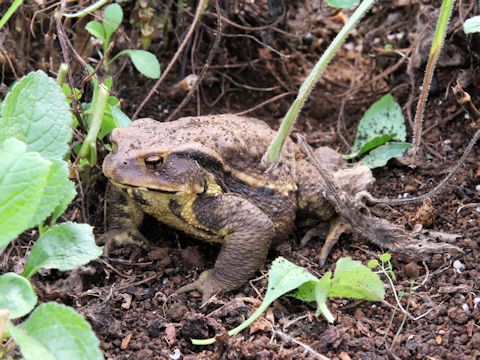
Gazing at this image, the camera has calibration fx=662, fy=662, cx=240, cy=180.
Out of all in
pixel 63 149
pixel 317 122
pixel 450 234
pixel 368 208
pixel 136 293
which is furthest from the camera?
pixel 317 122

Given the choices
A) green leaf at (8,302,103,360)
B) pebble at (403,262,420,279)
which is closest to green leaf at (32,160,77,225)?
green leaf at (8,302,103,360)

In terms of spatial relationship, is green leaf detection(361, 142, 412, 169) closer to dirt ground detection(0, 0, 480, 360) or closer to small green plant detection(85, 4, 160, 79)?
dirt ground detection(0, 0, 480, 360)

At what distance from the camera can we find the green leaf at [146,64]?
3421mm

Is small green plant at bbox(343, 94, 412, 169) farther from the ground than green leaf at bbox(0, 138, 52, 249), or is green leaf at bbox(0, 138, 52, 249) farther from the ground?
green leaf at bbox(0, 138, 52, 249)

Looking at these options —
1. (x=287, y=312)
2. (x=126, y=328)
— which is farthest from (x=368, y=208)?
(x=126, y=328)

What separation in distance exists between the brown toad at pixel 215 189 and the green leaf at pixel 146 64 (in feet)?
1.10

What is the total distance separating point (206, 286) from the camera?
2.97 meters

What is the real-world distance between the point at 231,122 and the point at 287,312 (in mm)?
1035

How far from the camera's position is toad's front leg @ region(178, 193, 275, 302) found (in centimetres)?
298

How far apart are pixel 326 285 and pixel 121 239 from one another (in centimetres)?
112

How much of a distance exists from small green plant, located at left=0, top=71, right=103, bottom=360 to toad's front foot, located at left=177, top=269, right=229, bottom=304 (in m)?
0.71

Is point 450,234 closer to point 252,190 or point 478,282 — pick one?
point 478,282

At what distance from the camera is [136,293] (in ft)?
9.64

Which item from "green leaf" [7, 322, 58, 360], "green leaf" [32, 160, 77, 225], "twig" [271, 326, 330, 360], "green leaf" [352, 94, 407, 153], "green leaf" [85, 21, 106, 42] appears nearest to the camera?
"green leaf" [7, 322, 58, 360]
